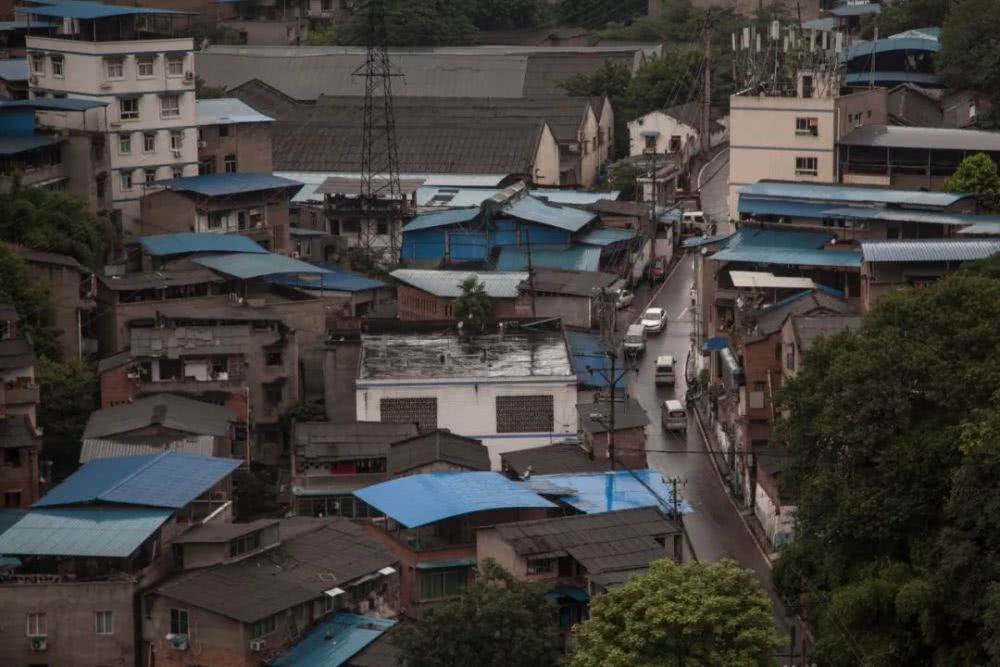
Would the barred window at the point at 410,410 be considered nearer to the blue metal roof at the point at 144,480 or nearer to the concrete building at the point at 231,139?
the blue metal roof at the point at 144,480

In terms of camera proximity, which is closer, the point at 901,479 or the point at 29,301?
the point at 901,479

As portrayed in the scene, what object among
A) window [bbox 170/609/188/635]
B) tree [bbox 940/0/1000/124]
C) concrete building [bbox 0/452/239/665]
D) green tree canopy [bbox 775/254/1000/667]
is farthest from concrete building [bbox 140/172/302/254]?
green tree canopy [bbox 775/254/1000/667]

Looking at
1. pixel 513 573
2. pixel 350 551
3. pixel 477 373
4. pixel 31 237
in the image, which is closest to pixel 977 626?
pixel 513 573

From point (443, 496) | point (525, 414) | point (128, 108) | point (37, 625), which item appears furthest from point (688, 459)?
point (128, 108)

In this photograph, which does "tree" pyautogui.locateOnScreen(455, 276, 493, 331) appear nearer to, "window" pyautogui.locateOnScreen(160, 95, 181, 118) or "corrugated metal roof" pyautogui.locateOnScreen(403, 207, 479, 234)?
"corrugated metal roof" pyautogui.locateOnScreen(403, 207, 479, 234)

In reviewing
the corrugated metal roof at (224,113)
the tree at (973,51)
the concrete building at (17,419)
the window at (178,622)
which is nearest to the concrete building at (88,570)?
the window at (178,622)

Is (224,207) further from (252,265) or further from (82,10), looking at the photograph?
(82,10)

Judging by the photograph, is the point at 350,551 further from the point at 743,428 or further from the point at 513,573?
the point at 743,428
